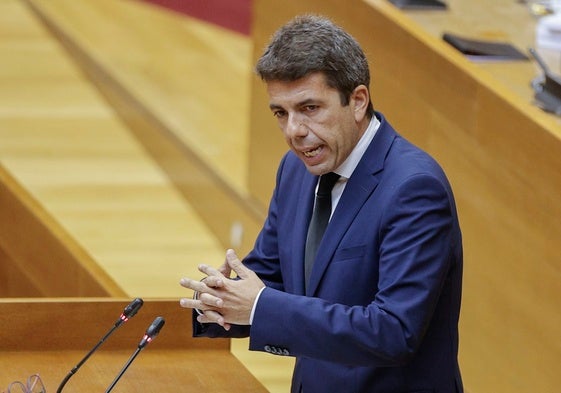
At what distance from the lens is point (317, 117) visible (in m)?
0.86

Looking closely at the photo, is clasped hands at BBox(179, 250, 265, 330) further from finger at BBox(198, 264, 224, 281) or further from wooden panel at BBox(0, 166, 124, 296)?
wooden panel at BBox(0, 166, 124, 296)

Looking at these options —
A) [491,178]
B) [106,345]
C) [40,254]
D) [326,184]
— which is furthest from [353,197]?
[40,254]

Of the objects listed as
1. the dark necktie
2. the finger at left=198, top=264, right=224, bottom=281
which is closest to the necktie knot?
the dark necktie

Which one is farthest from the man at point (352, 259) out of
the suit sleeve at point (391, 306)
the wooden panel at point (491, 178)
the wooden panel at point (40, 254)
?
the wooden panel at point (40, 254)

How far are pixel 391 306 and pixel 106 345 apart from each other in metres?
0.35

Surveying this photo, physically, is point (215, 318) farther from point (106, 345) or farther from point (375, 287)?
point (106, 345)

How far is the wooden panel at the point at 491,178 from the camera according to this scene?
1.23 m

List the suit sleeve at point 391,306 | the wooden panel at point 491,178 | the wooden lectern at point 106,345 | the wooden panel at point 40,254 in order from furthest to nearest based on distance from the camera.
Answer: the wooden panel at point 40,254, the wooden panel at point 491,178, the wooden lectern at point 106,345, the suit sleeve at point 391,306

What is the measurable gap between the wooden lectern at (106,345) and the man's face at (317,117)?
24 cm

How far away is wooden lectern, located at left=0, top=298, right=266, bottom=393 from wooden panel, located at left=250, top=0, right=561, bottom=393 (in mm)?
330

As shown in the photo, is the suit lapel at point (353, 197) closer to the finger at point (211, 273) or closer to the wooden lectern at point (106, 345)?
the finger at point (211, 273)

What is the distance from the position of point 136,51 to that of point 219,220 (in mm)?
779

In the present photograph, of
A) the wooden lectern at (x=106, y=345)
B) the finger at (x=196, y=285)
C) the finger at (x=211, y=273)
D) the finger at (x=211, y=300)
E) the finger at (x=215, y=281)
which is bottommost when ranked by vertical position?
the wooden lectern at (x=106, y=345)

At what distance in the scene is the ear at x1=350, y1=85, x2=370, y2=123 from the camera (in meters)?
0.86
